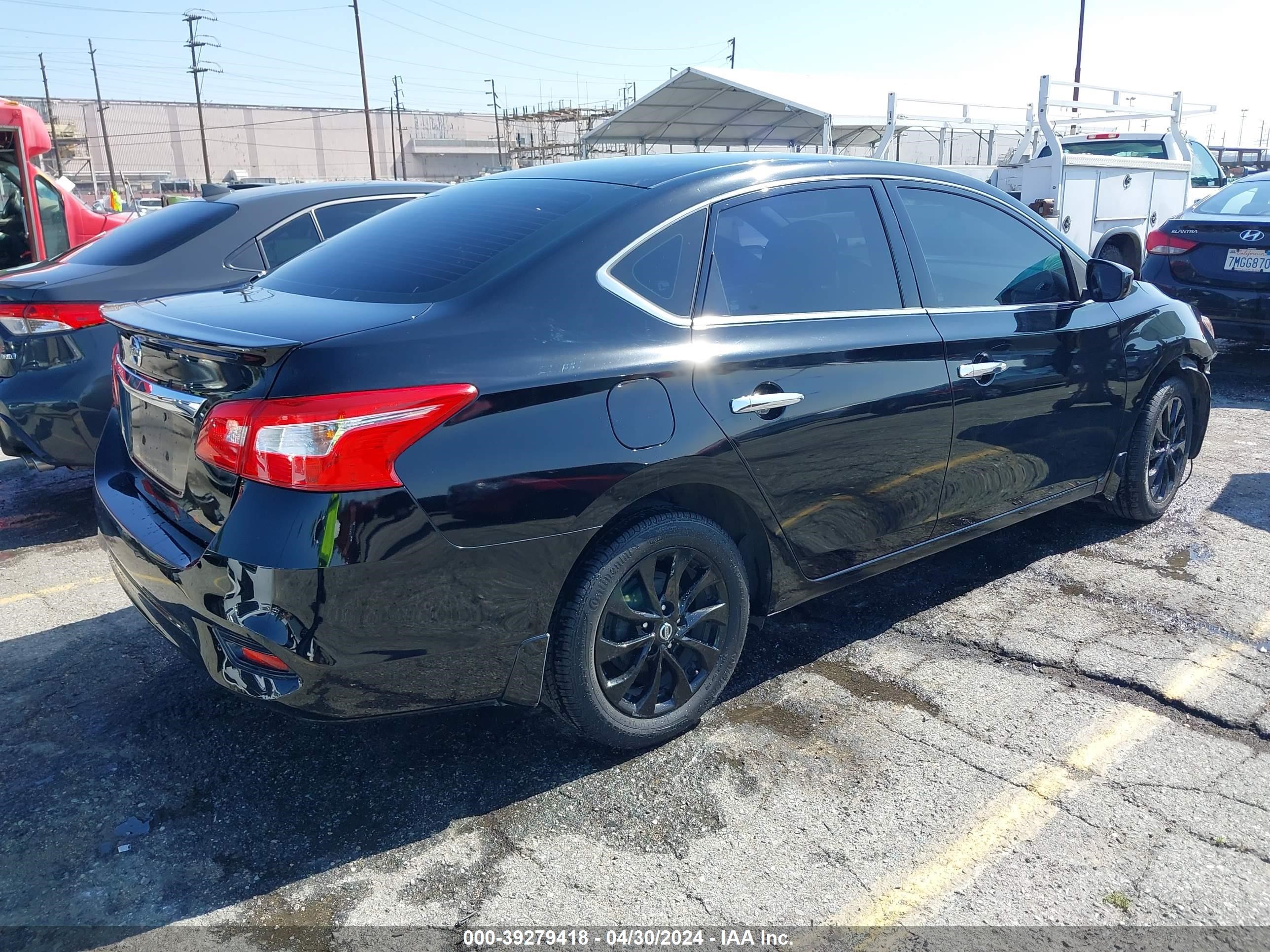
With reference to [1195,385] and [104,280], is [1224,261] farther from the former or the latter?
A: [104,280]

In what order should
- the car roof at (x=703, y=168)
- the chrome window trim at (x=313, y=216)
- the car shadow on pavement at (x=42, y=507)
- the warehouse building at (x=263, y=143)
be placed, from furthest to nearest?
the warehouse building at (x=263, y=143)
the chrome window trim at (x=313, y=216)
the car shadow on pavement at (x=42, y=507)
the car roof at (x=703, y=168)

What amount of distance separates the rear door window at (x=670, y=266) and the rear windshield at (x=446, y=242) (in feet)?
0.59

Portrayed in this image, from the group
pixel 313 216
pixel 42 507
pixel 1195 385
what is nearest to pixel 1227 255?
pixel 1195 385

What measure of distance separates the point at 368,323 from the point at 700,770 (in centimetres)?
154

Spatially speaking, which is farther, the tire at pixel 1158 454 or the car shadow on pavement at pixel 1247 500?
the car shadow on pavement at pixel 1247 500

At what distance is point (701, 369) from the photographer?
2762 mm

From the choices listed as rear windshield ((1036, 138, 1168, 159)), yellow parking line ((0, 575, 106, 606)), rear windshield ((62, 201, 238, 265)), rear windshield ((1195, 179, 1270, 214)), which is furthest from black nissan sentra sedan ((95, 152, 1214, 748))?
rear windshield ((1036, 138, 1168, 159))

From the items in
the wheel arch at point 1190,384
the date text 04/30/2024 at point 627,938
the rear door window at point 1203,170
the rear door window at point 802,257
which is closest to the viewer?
the date text 04/30/2024 at point 627,938

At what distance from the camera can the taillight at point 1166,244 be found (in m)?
8.04

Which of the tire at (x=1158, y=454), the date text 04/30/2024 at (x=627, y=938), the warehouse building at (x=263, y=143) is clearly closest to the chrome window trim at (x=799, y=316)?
the date text 04/30/2024 at (x=627, y=938)

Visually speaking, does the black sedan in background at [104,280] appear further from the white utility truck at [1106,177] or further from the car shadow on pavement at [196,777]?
the white utility truck at [1106,177]

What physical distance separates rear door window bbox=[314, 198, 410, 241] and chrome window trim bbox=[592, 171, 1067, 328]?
278 cm

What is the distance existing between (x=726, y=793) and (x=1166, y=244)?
738 centimetres

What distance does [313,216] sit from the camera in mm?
5375
